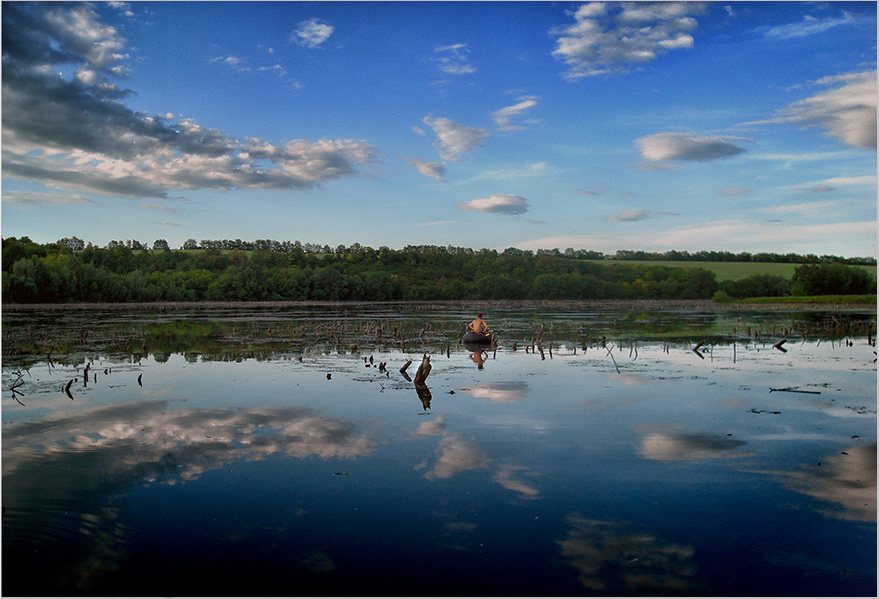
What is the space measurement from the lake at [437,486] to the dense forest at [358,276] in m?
70.4

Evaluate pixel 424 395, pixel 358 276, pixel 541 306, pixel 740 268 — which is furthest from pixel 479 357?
pixel 740 268

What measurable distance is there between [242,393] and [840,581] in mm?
11704

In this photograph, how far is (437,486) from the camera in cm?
724

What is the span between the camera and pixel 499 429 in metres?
10.0

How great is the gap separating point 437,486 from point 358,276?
109m

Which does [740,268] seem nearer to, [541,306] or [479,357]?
[541,306]

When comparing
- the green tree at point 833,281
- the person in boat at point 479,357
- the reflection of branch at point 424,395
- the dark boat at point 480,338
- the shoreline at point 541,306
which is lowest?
the reflection of branch at point 424,395

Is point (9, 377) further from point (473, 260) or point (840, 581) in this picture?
point (473, 260)

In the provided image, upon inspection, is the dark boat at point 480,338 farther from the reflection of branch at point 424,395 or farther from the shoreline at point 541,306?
the shoreline at point 541,306

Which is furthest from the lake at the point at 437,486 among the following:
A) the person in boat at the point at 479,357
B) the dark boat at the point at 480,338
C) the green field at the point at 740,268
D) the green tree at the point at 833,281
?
the green field at the point at 740,268

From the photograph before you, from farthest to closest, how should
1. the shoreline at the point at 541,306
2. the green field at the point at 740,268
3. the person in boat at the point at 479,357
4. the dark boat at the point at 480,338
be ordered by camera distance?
1. the green field at the point at 740,268
2. the shoreline at the point at 541,306
3. the dark boat at the point at 480,338
4. the person in boat at the point at 479,357

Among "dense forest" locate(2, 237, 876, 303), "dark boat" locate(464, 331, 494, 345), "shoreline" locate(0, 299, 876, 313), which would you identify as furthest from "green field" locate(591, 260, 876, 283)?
"dark boat" locate(464, 331, 494, 345)

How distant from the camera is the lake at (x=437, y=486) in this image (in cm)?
523

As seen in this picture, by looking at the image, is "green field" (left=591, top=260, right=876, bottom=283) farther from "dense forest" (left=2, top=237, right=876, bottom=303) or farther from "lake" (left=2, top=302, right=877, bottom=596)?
"lake" (left=2, top=302, right=877, bottom=596)
